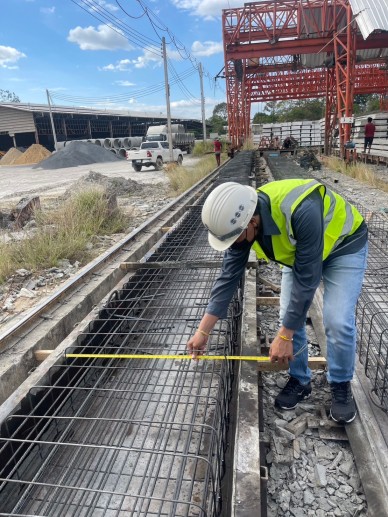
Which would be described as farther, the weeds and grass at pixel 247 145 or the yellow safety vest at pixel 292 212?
the weeds and grass at pixel 247 145

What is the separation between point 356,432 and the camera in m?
2.31

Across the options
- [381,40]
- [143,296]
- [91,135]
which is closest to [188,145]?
[91,135]

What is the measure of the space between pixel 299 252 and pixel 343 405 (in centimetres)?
107

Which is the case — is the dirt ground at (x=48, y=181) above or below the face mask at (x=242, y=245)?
below

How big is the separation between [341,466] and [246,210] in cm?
156

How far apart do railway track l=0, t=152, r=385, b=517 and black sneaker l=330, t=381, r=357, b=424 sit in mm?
366

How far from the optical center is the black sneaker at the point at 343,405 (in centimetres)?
236

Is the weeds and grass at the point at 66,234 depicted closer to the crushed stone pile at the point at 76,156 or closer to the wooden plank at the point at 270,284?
the wooden plank at the point at 270,284

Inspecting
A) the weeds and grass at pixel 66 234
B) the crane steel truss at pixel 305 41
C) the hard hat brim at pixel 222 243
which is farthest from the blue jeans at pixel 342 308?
the crane steel truss at pixel 305 41

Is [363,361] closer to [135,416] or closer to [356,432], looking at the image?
[356,432]

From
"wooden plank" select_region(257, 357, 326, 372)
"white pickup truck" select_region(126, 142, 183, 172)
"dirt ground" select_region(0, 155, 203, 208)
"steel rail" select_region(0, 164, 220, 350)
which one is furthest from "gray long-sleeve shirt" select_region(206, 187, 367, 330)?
"white pickup truck" select_region(126, 142, 183, 172)

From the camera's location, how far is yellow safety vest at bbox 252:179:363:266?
6.53 ft

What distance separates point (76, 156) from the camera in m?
31.0

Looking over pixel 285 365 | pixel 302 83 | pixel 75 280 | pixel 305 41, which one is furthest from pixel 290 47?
pixel 285 365
